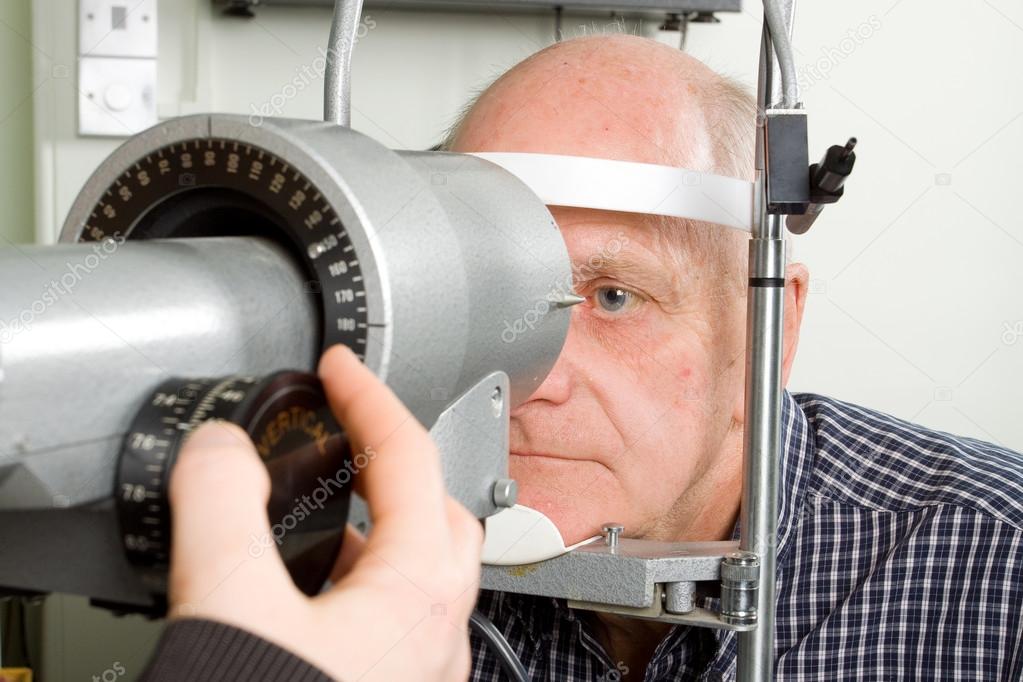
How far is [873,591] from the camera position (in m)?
1.09

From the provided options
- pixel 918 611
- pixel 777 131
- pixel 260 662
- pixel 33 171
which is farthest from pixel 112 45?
pixel 260 662

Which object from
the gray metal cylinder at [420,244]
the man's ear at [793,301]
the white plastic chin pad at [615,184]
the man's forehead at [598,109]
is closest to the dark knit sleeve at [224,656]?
the gray metal cylinder at [420,244]

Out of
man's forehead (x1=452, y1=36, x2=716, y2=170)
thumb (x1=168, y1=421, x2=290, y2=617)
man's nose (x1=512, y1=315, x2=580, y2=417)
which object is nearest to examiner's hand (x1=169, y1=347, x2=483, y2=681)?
thumb (x1=168, y1=421, x2=290, y2=617)

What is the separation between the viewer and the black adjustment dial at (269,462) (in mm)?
439

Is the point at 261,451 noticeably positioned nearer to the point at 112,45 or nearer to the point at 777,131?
the point at 777,131

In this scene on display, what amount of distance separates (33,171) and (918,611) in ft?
4.29

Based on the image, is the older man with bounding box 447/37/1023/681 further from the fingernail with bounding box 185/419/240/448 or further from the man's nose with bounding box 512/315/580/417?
the fingernail with bounding box 185/419/240/448

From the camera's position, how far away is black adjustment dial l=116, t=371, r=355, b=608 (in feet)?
1.44

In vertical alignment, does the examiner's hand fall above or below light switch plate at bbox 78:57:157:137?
below

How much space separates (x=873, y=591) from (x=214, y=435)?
824 mm

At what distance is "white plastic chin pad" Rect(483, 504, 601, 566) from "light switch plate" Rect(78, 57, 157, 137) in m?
0.96

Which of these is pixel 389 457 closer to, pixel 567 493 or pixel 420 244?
pixel 420 244

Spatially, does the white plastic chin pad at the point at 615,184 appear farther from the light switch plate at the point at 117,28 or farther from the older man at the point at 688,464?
the light switch plate at the point at 117,28

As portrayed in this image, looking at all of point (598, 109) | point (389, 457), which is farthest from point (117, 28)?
point (389, 457)
